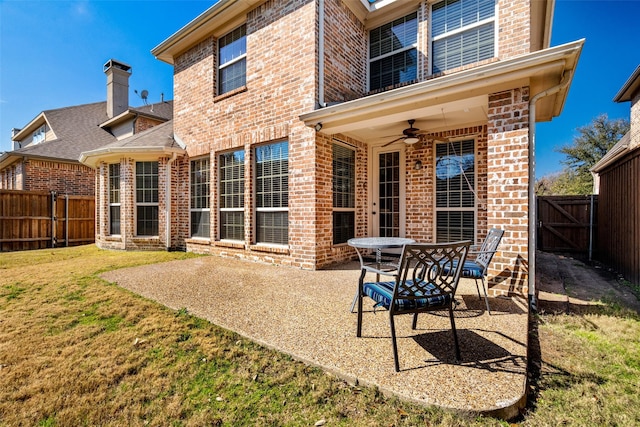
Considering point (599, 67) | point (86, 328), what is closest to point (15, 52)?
point (86, 328)

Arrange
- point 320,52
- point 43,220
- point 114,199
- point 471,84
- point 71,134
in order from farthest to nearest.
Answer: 1. point 71,134
2. point 43,220
3. point 114,199
4. point 320,52
5. point 471,84

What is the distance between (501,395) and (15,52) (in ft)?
57.7

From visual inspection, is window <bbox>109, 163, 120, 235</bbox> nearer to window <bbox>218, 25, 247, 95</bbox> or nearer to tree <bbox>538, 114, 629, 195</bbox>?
window <bbox>218, 25, 247, 95</bbox>

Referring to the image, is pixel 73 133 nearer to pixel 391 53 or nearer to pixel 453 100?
pixel 391 53

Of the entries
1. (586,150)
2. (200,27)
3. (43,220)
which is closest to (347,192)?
(200,27)

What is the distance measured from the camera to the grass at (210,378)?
190 centimetres

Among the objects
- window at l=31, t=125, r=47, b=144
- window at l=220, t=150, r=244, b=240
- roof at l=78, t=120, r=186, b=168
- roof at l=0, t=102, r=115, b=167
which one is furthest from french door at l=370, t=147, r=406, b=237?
window at l=31, t=125, r=47, b=144

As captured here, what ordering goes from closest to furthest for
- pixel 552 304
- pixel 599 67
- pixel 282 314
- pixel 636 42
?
pixel 282 314
pixel 552 304
pixel 636 42
pixel 599 67

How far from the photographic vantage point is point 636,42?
16656mm

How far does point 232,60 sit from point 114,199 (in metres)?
5.84

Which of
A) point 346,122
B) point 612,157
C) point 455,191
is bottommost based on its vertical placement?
point 455,191

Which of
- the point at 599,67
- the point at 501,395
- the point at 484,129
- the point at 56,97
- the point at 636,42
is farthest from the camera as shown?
the point at 599,67

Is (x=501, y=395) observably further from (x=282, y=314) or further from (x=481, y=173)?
(x=481, y=173)

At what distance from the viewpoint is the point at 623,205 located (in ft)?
20.9
